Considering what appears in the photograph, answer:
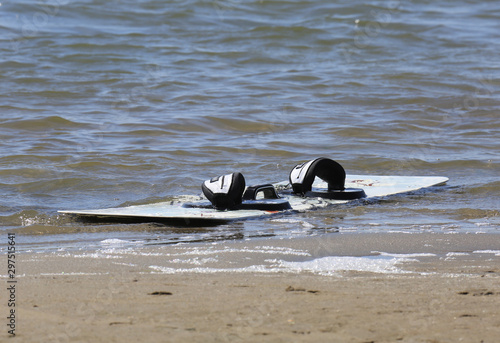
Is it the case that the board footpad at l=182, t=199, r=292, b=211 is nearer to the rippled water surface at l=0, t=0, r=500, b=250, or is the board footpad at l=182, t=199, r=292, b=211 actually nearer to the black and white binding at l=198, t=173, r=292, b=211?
the black and white binding at l=198, t=173, r=292, b=211

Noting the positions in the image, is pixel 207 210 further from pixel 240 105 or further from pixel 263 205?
pixel 240 105

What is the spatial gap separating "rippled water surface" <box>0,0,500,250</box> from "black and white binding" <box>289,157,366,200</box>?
0.23m

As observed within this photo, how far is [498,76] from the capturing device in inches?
494

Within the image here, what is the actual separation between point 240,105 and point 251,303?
779 cm

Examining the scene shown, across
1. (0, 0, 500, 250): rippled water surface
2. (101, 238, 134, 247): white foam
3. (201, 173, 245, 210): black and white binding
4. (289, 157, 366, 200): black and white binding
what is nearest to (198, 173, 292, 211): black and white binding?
(201, 173, 245, 210): black and white binding

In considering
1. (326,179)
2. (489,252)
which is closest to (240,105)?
(326,179)

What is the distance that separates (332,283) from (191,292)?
59 centimetres

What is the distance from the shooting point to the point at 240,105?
33.6 ft

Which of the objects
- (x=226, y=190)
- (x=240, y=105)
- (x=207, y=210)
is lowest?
(x=207, y=210)

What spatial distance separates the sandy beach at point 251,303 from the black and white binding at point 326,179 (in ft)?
6.77

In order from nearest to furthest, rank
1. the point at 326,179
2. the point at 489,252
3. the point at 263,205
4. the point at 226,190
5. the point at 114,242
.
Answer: the point at 489,252
the point at 114,242
the point at 226,190
the point at 263,205
the point at 326,179

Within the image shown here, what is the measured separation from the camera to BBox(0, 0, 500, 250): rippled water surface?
5391 millimetres

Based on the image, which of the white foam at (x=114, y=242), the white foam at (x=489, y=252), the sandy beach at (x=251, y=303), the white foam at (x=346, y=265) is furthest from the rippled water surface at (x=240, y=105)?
the sandy beach at (x=251, y=303)

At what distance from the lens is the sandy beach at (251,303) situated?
2236 millimetres
